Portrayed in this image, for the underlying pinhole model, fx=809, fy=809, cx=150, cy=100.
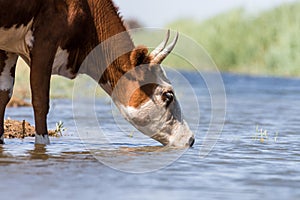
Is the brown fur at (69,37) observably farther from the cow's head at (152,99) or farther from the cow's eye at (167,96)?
the cow's eye at (167,96)

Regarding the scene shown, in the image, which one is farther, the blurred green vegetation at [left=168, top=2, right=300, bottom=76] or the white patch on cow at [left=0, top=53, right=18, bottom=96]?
the blurred green vegetation at [left=168, top=2, right=300, bottom=76]

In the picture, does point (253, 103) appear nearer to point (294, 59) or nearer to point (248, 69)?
point (294, 59)

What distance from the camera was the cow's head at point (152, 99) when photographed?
9.66m

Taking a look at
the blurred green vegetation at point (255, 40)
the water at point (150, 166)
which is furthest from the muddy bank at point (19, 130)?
the blurred green vegetation at point (255, 40)

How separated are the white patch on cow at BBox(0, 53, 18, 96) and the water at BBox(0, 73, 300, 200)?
704 mm

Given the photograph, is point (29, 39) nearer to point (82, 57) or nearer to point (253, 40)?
point (82, 57)

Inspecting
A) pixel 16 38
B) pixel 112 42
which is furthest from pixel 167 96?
pixel 16 38

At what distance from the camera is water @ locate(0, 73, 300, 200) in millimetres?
6727

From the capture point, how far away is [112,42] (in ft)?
32.1

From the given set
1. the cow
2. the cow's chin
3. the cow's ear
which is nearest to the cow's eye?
the cow

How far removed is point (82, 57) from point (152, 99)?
0.98 meters

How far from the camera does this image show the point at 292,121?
47.9 feet

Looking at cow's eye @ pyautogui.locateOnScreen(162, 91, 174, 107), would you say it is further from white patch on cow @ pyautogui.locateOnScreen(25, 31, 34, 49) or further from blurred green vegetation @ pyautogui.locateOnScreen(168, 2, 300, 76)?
blurred green vegetation @ pyautogui.locateOnScreen(168, 2, 300, 76)

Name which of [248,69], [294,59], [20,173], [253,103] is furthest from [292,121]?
[248,69]
